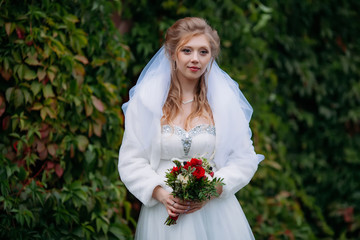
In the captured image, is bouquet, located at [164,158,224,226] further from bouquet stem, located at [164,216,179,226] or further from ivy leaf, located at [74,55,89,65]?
ivy leaf, located at [74,55,89,65]

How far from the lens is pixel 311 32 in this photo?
586cm

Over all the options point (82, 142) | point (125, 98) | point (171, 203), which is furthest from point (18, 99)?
point (171, 203)

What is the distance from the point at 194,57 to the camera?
277cm

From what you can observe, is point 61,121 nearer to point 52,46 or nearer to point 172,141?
point 52,46

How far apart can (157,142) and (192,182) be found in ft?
1.42

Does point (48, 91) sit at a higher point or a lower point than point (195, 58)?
lower

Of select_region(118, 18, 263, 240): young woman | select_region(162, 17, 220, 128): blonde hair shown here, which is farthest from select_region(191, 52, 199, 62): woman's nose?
select_region(162, 17, 220, 128): blonde hair

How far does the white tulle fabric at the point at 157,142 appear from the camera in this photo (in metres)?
2.72

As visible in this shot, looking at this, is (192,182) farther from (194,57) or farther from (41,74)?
(41,74)

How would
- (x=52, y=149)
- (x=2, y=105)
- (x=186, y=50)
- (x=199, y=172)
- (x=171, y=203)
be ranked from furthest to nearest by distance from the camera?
(x=52, y=149)
(x=2, y=105)
(x=186, y=50)
(x=171, y=203)
(x=199, y=172)

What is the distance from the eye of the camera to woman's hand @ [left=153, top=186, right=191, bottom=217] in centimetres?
256

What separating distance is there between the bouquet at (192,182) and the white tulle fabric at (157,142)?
0.24 metres

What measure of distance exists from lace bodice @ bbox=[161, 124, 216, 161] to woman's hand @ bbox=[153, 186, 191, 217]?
0.25 metres

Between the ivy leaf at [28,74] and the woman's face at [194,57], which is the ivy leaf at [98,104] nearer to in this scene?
the ivy leaf at [28,74]
